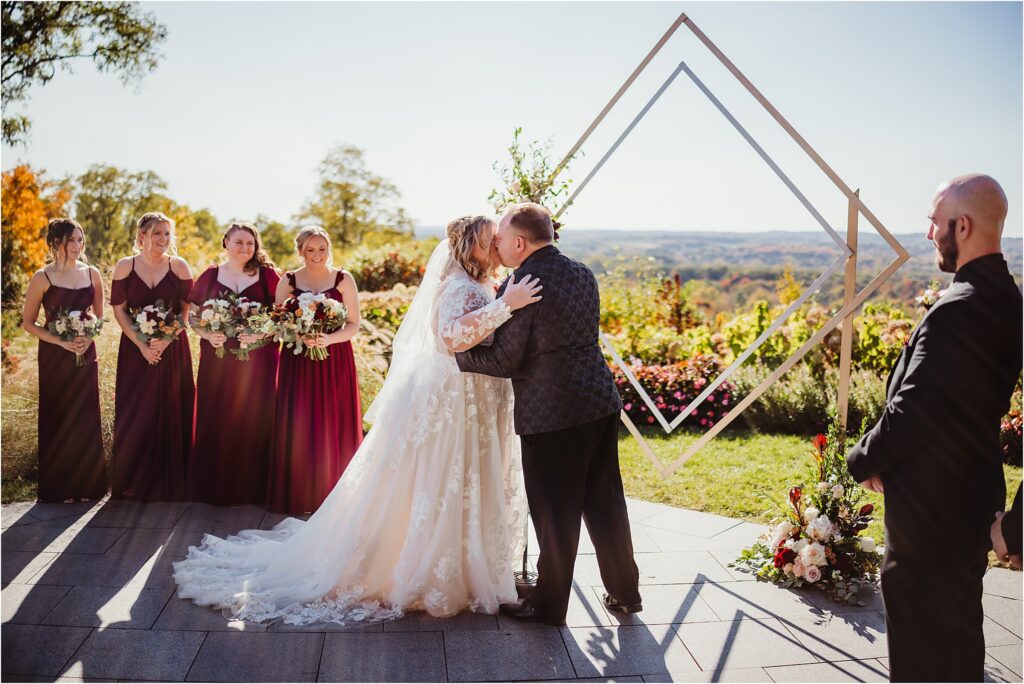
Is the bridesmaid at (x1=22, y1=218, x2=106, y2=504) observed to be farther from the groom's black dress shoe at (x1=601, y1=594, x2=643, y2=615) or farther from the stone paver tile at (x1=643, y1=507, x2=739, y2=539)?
the stone paver tile at (x1=643, y1=507, x2=739, y2=539)

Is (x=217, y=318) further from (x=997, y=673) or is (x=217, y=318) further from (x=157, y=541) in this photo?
(x=997, y=673)

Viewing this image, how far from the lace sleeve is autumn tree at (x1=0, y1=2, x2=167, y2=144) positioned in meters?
5.77

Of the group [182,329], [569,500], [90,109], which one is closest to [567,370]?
[569,500]

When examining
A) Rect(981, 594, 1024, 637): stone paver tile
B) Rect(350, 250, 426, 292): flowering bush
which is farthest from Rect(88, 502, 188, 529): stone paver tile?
Rect(350, 250, 426, 292): flowering bush

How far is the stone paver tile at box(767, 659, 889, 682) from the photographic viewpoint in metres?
3.25

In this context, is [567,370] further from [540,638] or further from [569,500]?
[540,638]

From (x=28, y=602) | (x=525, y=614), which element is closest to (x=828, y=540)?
(x=525, y=614)

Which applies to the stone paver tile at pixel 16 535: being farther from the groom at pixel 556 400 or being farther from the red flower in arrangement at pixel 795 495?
the red flower in arrangement at pixel 795 495

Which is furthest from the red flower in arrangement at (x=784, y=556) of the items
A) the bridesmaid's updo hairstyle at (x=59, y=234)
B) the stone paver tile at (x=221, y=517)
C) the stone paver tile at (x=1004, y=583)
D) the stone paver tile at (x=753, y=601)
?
the bridesmaid's updo hairstyle at (x=59, y=234)

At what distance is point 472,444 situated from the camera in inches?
→ 149

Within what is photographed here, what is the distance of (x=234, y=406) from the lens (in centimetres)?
534

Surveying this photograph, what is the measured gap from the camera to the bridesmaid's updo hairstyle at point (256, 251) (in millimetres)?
5262

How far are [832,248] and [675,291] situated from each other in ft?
46.2

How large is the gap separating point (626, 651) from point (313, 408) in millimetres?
2773
